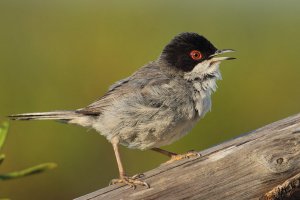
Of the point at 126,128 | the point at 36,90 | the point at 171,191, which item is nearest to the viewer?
the point at 171,191

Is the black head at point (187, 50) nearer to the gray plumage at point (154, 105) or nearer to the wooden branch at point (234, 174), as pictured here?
the gray plumage at point (154, 105)

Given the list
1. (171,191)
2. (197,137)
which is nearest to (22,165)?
(197,137)

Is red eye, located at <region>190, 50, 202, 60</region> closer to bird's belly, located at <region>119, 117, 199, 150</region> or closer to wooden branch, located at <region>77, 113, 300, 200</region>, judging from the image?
bird's belly, located at <region>119, 117, 199, 150</region>

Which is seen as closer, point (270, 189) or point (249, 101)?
point (270, 189)

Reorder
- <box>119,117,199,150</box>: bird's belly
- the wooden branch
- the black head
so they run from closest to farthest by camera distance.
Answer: the wooden branch < <box>119,117,199,150</box>: bird's belly < the black head

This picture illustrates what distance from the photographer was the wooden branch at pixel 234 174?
4.09 meters

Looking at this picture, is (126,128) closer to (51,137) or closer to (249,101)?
(51,137)

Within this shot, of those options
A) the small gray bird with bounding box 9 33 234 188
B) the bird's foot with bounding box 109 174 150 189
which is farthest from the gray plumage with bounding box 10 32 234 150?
the bird's foot with bounding box 109 174 150 189

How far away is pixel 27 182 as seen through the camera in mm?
7848

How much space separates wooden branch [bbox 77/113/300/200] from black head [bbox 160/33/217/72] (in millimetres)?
1736

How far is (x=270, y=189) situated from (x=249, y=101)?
4.52 m

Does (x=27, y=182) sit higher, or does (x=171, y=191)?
(x=27, y=182)

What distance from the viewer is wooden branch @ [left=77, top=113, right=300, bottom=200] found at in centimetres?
409

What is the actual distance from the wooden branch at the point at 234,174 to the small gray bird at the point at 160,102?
0.88 m
